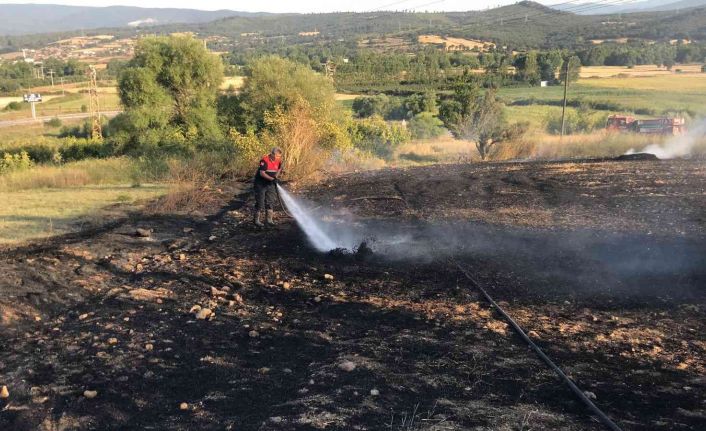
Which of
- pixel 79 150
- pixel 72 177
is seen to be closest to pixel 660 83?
pixel 79 150

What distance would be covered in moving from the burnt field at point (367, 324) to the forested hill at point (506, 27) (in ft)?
191

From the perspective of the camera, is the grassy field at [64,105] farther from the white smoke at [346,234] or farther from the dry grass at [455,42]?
the white smoke at [346,234]

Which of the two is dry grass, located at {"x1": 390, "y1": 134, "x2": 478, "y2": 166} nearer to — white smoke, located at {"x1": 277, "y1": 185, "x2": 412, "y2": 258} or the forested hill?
white smoke, located at {"x1": 277, "y1": 185, "x2": 412, "y2": 258}

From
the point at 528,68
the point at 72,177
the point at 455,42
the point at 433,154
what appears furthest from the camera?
the point at 455,42

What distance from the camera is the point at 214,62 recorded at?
A: 88.4 feet

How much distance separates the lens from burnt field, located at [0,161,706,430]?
439 cm

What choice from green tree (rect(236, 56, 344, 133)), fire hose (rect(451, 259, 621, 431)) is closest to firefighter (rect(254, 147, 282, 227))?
fire hose (rect(451, 259, 621, 431))

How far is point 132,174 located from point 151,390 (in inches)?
636

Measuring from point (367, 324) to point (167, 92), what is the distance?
23339mm

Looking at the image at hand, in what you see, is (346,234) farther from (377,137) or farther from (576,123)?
(576,123)

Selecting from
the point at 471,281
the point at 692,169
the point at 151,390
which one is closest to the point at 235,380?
the point at 151,390

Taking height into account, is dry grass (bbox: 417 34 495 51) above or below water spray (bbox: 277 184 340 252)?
above

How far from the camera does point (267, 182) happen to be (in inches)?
423

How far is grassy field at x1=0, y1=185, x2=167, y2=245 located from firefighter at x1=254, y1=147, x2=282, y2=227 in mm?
4097
